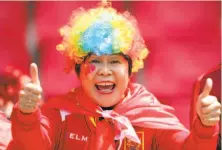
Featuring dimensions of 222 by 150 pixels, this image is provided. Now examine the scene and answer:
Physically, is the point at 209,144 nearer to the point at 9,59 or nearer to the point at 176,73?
the point at 176,73

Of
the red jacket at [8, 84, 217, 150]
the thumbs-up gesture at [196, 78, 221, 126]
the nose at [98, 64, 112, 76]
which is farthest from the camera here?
the nose at [98, 64, 112, 76]

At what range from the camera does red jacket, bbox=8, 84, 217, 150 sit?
1645 mm

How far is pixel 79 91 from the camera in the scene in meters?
1.85

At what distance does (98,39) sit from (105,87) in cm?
15

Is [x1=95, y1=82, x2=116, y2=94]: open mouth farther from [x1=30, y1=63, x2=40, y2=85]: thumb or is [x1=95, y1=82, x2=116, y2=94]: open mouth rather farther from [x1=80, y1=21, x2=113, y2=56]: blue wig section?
[x1=30, y1=63, x2=40, y2=85]: thumb

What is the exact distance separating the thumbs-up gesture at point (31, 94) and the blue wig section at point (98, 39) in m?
0.25

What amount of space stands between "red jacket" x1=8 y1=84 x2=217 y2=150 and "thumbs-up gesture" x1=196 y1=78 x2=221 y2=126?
0.32 feet

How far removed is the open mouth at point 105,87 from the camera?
69.6 inches

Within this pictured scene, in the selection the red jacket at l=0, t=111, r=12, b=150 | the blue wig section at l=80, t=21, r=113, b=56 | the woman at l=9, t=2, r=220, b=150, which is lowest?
the red jacket at l=0, t=111, r=12, b=150

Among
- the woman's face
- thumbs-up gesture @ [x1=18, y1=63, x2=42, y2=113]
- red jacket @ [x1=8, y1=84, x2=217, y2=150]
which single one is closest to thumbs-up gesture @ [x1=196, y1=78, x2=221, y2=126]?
red jacket @ [x1=8, y1=84, x2=217, y2=150]

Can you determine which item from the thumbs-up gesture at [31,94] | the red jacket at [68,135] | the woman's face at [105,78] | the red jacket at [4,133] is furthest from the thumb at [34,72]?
the red jacket at [4,133]

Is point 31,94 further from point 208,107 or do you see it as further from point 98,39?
point 208,107

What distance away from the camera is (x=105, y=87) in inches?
69.9

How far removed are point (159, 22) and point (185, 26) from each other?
0.12m
